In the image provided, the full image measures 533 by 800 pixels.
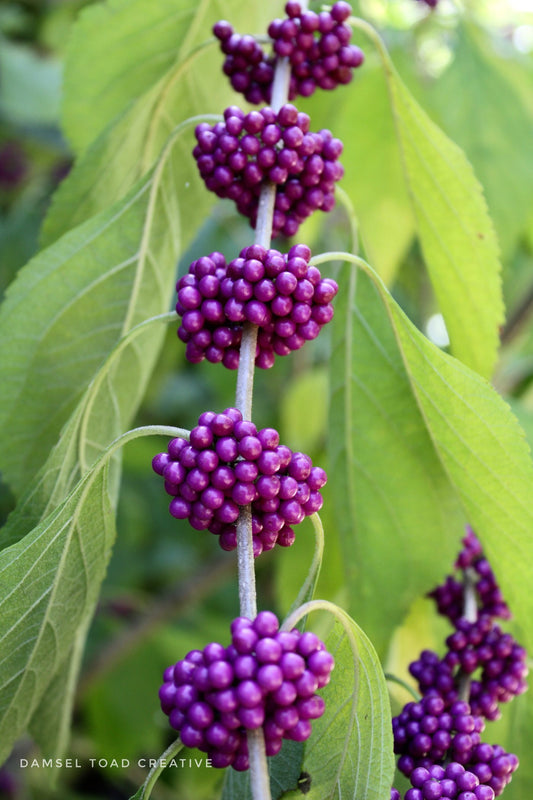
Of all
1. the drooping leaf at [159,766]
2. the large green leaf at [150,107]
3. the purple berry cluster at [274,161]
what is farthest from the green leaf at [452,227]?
the drooping leaf at [159,766]

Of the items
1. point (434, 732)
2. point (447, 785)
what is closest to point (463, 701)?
point (434, 732)

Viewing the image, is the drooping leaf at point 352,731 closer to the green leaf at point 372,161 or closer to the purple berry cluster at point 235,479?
the purple berry cluster at point 235,479

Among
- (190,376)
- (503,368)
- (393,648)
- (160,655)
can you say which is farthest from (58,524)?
(190,376)

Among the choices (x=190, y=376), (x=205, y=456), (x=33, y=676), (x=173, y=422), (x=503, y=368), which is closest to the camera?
(x=205, y=456)

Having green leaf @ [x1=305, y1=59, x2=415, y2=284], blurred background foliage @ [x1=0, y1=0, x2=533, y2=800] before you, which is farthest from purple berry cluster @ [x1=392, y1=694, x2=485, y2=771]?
green leaf @ [x1=305, y1=59, x2=415, y2=284]

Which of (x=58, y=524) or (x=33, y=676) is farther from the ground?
(x=58, y=524)

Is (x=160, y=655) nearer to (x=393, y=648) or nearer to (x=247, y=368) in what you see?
(x=393, y=648)

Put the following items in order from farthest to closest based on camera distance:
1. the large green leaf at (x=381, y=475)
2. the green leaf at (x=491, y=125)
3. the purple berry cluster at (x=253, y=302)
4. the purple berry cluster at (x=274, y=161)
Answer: the green leaf at (x=491, y=125) → the large green leaf at (x=381, y=475) → the purple berry cluster at (x=274, y=161) → the purple berry cluster at (x=253, y=302)
